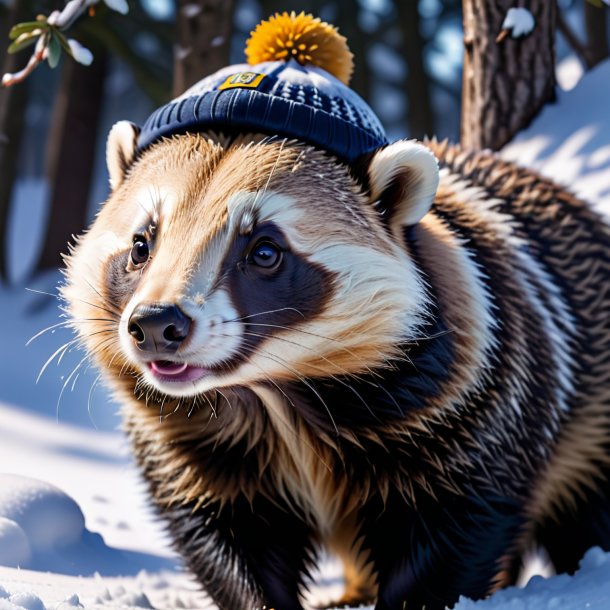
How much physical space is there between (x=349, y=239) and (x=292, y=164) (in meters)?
0.28

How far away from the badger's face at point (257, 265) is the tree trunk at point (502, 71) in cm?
261

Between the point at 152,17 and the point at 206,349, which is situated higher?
the point at 206,349

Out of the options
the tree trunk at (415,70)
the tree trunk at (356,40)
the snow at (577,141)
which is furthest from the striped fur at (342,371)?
the tree trunk at (356,40)

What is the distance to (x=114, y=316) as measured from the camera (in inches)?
114

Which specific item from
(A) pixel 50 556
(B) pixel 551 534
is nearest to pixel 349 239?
(B) pixel 551 534

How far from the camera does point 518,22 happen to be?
5031 mm

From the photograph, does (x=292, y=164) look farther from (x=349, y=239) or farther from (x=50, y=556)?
(x=50, y=556)

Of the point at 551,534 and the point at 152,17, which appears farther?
the point at 152,17

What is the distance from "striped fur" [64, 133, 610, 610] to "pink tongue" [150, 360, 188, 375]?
1.7 inches

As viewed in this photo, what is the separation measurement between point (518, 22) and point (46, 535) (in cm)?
350

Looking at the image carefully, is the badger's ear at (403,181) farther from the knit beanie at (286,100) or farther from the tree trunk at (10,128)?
the tree trunk at (10,128)

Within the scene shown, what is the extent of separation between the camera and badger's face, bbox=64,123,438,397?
2.49 metres

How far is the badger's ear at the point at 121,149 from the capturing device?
3.13 m

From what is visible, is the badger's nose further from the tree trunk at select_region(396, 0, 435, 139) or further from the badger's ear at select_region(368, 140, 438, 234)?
the tree trunk at select_region(396, 0, 435, 139)
